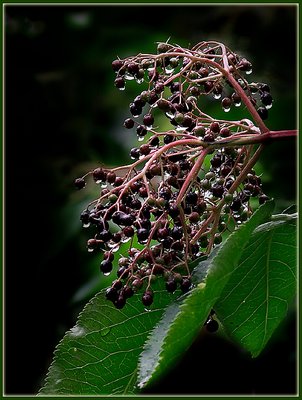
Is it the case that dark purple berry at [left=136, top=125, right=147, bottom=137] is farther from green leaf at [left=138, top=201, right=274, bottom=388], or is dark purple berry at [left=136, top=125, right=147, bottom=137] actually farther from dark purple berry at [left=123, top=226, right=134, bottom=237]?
green leaf at [left=138, top=201, right=274, bottom=388]

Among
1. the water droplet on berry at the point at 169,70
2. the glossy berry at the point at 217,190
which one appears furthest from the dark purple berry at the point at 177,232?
the water droplet on berry at the point at 169,70

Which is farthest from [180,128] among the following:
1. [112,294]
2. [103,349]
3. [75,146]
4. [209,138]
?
[75,146]

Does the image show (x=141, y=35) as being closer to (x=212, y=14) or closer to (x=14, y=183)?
(x=212, y=14)

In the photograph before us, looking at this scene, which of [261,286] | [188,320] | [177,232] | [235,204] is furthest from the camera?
[261,286]

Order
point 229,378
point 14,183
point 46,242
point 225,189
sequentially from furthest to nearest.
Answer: point 14,183, point 46,242, point 229,378, point 225,189

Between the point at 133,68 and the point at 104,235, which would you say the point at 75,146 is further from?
the point at 104,235

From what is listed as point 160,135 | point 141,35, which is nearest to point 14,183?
point 141,35
